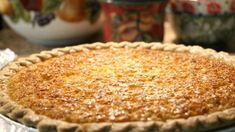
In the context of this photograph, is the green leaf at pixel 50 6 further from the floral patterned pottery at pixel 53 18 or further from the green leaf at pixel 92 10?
the green leaf at pixel 92 10

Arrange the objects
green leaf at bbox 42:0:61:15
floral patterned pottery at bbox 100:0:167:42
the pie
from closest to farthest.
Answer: the pie < floral patterned pottery at bbox 100:0:167:42 < green leaf at bbox 42:0:61:15

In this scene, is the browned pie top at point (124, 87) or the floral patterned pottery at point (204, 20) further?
the floral patterned pottery at point (204, 20)

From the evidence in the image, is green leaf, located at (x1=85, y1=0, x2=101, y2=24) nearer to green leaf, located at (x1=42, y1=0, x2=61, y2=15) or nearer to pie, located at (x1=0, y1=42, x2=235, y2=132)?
green leaf, located at (x1=42, y1=0, x2=61, y2=15)

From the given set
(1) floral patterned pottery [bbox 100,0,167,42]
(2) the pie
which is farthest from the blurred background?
(2) the pie

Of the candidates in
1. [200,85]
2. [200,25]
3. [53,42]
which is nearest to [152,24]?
[200,25]

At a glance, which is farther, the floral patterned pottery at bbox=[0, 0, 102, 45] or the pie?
the floral patterned pottery at bbox=[0, 0, 102, 45]

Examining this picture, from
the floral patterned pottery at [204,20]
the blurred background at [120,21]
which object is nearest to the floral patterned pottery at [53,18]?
the blurred background at [120,21]

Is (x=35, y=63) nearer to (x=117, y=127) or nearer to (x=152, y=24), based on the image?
(x=117, y=127)

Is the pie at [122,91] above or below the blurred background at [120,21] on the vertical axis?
below
